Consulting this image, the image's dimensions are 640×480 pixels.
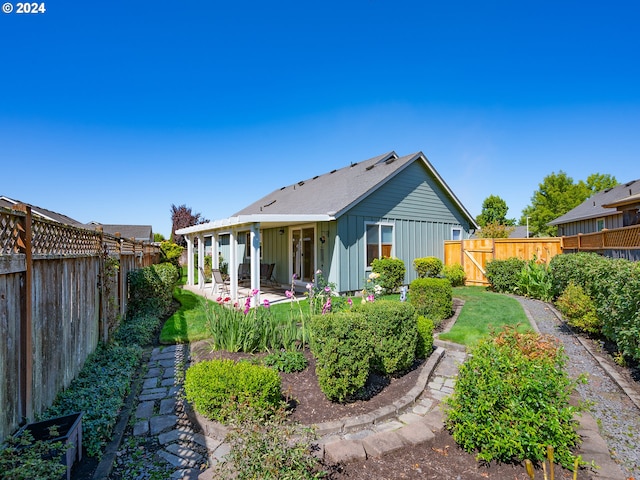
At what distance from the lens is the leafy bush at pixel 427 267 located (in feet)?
41.0

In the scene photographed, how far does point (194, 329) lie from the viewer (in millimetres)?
7059

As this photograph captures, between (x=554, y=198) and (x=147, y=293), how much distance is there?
138 ft

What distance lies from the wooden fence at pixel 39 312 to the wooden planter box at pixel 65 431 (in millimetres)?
154

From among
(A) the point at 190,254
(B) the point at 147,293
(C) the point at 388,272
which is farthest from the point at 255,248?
(A) the point at 190,254

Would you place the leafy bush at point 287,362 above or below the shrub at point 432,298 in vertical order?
below

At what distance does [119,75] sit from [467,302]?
11.1 meters

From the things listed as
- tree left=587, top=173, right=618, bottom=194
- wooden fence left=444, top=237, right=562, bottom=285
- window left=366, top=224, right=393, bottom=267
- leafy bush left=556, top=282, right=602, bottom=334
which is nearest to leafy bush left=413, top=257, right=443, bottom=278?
window left=366, top=224, right=393, bottom=267

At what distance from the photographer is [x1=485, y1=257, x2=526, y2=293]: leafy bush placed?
10641 millimetres

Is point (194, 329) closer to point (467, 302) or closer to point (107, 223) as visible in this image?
point (467, 302)

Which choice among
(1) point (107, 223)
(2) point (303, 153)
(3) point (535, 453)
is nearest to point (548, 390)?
(3) point (535, 453)

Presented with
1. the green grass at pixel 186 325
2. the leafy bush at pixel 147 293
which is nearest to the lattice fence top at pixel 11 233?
the green grass at pixel 186 325

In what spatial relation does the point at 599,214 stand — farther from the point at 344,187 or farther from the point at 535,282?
the point at 344,187

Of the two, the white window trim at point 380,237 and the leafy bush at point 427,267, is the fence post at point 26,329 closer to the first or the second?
the white window trim at point 380,237

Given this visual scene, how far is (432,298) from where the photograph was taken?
7.09m
